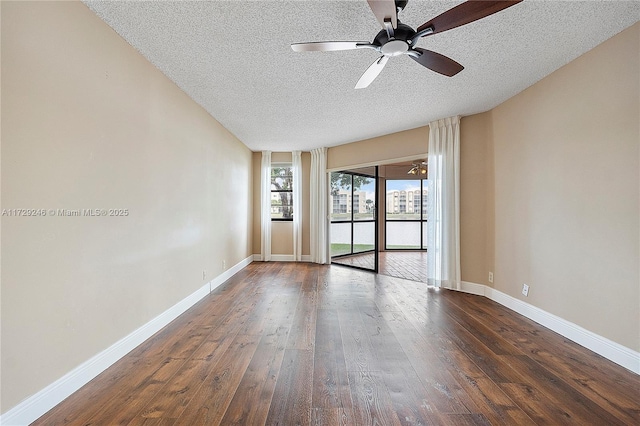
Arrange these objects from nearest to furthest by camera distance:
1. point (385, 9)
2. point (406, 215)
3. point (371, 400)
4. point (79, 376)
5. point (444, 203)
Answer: point (385, 9) → point (371, 400) → point (79, 376) → point (444, 203) → point (406, 215)

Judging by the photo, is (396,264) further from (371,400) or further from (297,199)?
(371,400)

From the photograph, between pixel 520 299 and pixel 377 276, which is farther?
pixel 377 276

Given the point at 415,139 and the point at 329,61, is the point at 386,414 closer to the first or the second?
the point at 329,61

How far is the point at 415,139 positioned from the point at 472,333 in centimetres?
304

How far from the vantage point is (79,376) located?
1.86 metres

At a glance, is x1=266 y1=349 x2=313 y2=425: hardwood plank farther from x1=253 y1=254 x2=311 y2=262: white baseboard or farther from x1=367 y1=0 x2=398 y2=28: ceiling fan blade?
x1=253 y1=254 x2=311 y2=262: white baseboard

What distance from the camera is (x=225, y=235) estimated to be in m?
4.72

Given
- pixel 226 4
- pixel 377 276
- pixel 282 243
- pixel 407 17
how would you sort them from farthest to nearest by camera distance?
pixel 282 243 → pixel 377 276 → pixel 407 17 → pixel 226 4

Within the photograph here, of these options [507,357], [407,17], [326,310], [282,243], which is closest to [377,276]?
[326,310]

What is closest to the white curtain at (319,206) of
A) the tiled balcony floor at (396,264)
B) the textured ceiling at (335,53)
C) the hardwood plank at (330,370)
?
the tiled balcony floor at (396,264)

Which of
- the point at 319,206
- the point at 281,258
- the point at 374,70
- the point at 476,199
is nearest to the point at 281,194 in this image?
the point at 319,206

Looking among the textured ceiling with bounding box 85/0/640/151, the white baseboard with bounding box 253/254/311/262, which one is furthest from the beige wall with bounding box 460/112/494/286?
the white baseboard with bounding box 253/254/311/262

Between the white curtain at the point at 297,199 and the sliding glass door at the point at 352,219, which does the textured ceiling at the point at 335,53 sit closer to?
the sliding glass door at the point at 352,219

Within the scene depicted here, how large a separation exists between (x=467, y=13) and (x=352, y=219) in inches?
185
